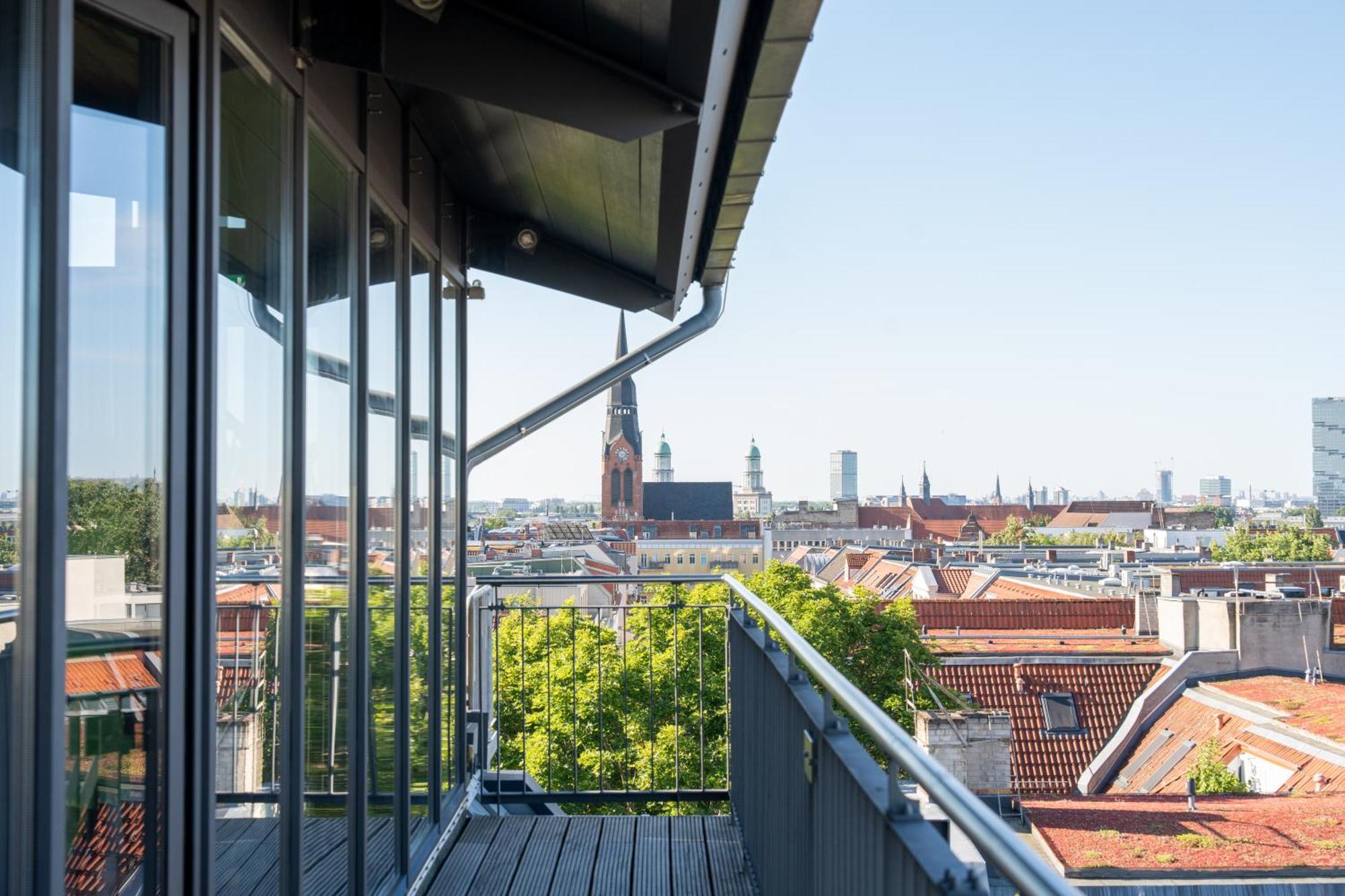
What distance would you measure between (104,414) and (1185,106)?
87744 millimetres

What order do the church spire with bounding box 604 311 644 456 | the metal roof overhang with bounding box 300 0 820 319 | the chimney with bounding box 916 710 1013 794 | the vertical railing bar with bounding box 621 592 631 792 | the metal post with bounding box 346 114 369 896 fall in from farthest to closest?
the church spire with bounding box 604 311 644 456
the chimney with bounding box 916 710 1013 794
the vertical railing bar with bounding box 621 592 631 792
the metal post with bounding box 346 114 369 896
the metal roof overhang with bounding box 300 0 820 319

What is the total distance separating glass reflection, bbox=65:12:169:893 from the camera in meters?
1.33

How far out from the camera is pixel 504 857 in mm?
3689

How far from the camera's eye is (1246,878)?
56.4 feet

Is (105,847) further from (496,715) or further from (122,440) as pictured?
(496,715)

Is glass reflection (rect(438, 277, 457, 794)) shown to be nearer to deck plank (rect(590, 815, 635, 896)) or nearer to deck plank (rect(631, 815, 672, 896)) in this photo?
deck plank (rect(590, 815, 635, 896))

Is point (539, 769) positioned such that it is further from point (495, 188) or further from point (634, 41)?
point (634, 41)

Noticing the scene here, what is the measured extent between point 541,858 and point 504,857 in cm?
13

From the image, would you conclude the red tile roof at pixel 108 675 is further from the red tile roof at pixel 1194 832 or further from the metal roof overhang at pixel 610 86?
the red tile roof at pixel 1194 832

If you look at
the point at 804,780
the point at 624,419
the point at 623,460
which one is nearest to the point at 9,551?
the point at 804,780

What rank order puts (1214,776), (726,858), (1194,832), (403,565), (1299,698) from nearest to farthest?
(403,565) < (726,858) < (1194,832) < (1214,776) < (1299,698)

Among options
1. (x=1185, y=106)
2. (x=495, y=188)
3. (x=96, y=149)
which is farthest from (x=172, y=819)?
(x=1185, y=106)

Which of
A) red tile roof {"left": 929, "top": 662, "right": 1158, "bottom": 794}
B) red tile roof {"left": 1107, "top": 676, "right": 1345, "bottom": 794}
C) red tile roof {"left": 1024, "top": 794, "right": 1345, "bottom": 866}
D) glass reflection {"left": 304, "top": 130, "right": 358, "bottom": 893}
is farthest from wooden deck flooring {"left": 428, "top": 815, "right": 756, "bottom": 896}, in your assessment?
red tile roof {"left": 929, "top": 662, "right": 1158, "bottom": 794}

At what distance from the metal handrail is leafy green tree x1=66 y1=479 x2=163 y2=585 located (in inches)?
39.4
